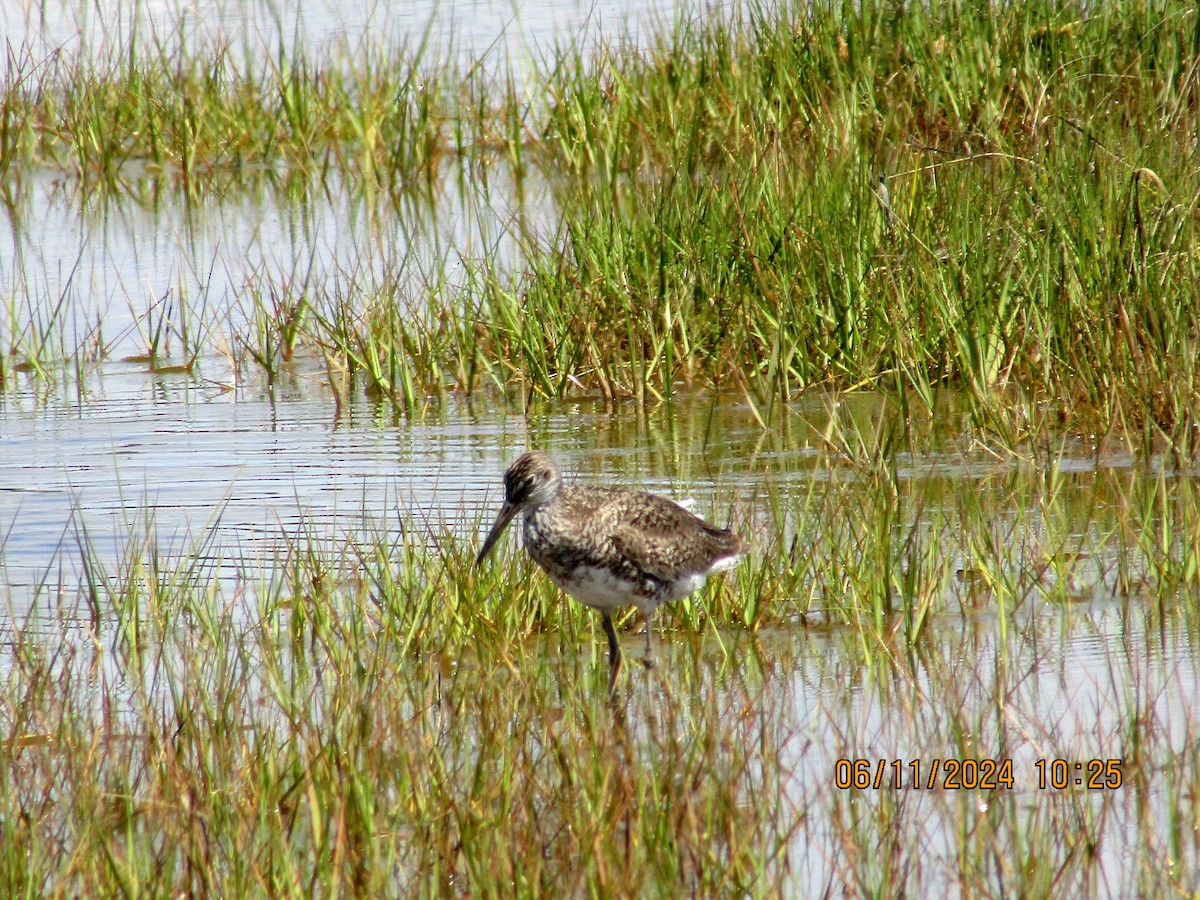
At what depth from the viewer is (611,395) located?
28.1 feet

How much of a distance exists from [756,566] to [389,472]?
7.19 ft

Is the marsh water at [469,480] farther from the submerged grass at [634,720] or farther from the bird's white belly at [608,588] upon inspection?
the bird's white belly at [608,588]

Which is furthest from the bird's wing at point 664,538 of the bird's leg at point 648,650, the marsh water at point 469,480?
the marsh water at point 469,480

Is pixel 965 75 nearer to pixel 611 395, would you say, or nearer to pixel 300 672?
pixel 611 395

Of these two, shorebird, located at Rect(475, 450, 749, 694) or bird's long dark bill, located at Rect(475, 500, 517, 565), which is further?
bird's long dark bill, located at Rect(475, 500, 517, 565)

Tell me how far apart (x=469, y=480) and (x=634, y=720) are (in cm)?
260

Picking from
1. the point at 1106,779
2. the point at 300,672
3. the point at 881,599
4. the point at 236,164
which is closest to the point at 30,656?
the point at 300,672
